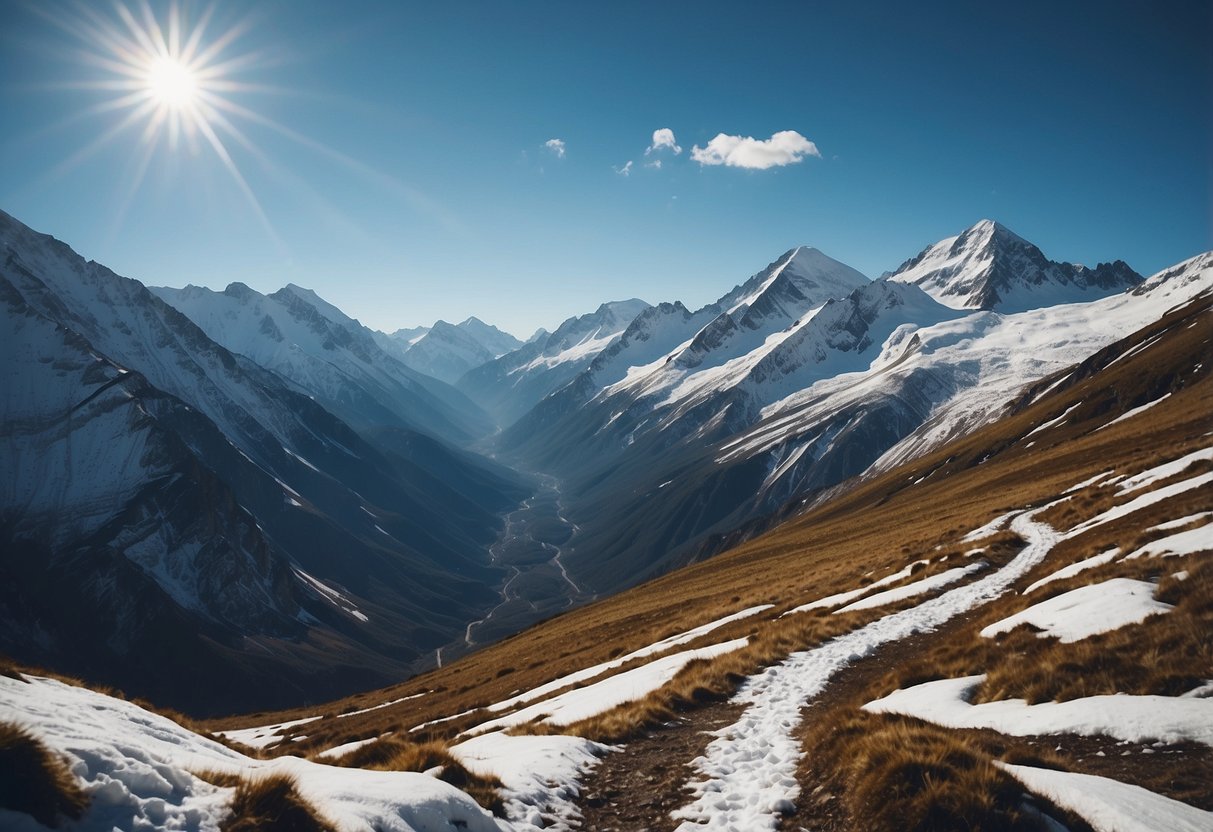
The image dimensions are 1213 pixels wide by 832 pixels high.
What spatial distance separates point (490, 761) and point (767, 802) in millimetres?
5487

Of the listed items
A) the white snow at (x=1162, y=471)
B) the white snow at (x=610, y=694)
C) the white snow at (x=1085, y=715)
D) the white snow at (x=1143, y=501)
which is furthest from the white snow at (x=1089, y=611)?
the white snow at (x=1162, y=471)

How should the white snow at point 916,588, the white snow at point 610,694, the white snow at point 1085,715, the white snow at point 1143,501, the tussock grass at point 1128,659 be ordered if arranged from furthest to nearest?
the white snow at point 1143,501 → the white snow at point 916,588 → the white snow at point 610,694 → the tussock grass at point 1128,659 → the white snow at point 1085,715

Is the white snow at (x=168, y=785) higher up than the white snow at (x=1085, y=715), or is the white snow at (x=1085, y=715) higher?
the white snow at (x=168, y=785)

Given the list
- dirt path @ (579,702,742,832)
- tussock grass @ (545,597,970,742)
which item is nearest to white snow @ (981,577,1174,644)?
tussock grass @ (545,597,970,742)

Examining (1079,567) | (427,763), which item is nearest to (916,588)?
(1079,567)

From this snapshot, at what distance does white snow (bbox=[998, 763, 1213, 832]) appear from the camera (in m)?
Result: 6.52

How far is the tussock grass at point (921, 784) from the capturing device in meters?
6.79

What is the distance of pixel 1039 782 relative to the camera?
24.2 ft

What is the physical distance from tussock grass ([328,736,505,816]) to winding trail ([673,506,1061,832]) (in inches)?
119

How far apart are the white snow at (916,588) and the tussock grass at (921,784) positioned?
16.5m

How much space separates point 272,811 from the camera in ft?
21.4

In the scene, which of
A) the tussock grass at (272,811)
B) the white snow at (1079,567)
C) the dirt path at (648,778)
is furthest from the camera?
the white snow at (1079,567)

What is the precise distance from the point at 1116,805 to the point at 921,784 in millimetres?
1950

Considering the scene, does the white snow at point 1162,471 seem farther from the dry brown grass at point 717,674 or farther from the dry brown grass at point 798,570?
the dry brown grass at point 717,674
